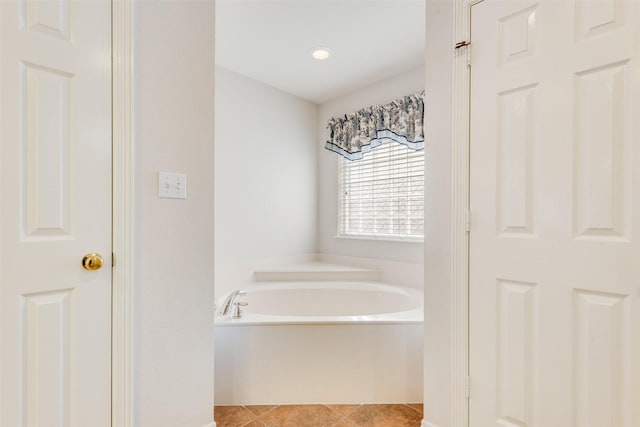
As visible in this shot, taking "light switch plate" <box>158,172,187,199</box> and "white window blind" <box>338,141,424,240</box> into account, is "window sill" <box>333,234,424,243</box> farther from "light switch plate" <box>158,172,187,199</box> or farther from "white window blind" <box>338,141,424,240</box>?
"light switch plate" <box>158,172,187,199</box>

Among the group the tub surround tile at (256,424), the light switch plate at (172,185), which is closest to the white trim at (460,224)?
the tub surround tile at (256,424)

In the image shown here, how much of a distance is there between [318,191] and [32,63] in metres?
2.86

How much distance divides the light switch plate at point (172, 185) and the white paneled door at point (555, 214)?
1.27 m

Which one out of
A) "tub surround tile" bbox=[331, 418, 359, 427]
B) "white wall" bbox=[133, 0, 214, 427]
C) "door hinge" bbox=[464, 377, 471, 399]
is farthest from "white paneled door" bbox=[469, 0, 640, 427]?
"white wall" bbox=[133, 0, 214, 427]

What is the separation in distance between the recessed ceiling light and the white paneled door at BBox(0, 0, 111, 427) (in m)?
1.65

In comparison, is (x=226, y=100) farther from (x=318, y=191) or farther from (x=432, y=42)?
(x=432, y=42)

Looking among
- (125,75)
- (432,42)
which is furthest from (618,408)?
(125,75)

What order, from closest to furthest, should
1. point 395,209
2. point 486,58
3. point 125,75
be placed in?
point 125,75
point 486,58
point 395,209

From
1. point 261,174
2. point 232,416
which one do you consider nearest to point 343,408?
point 232,416

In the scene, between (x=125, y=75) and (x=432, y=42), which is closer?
(x=125, y=75)

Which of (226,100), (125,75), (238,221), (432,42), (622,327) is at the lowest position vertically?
(622,327)

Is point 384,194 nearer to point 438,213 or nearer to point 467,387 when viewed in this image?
point 438,213

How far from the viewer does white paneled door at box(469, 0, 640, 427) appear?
1.04 meters

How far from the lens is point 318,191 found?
3.73 metres
